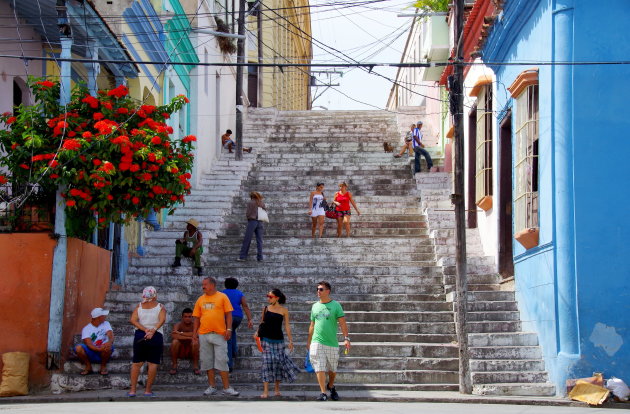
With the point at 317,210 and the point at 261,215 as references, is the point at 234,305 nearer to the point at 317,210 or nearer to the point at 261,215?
the point at 261,215

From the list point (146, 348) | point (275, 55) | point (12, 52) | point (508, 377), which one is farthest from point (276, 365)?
point (275, 55)

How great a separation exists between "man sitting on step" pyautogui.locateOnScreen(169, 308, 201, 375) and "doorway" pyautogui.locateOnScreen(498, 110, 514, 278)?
5302 millimetres

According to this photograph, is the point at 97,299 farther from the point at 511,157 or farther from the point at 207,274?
the point at 511,157

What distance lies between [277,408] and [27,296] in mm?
4287

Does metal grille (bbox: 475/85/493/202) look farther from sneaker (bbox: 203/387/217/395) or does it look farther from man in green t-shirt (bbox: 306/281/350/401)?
sneaker (bbox: 203/387/217/395)

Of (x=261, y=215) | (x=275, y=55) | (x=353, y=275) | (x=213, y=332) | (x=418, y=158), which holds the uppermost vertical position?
(x=275, y=55)

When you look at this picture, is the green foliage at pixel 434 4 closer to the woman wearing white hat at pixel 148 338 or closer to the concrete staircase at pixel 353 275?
the concrete staircase at pixel 353 275

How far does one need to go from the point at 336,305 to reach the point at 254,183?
10021mm

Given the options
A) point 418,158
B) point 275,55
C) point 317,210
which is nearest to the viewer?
point 317,210

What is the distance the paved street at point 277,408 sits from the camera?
33.7ft

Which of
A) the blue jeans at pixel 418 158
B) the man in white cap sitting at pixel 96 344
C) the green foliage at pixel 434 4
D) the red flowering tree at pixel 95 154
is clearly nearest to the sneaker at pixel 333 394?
the man in white cap sitting at pixel 96 344

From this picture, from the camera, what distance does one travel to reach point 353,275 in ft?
52.6

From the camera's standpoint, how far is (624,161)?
12.1 metres

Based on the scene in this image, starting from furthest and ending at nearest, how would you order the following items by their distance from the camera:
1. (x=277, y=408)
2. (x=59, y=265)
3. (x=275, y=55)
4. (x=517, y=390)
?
(x=275, y=55) < (x=59, y=265) < (x=517, y=390) < (x=277, y=408)
